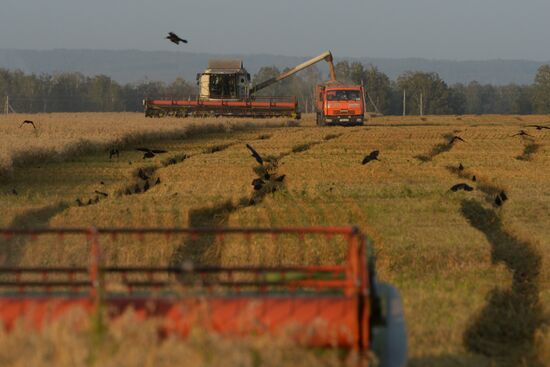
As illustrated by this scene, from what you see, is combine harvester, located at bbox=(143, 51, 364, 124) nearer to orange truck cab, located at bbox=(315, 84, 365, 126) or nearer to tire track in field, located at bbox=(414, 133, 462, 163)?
orange truck cab, located at bbox=(315, 84, 365, 126)

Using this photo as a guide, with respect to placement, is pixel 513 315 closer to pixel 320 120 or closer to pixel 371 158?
pixel 371 158

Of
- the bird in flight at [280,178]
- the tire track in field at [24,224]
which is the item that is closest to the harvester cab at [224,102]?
the bird in flight at [280,178]

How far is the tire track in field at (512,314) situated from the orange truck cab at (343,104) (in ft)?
145

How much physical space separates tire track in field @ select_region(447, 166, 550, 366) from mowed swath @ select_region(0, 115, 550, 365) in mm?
55

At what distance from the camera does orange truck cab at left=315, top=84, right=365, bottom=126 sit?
194ft

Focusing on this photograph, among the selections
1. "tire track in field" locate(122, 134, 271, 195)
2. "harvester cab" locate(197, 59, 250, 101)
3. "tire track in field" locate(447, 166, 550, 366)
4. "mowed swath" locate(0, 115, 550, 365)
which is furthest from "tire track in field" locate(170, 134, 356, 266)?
"harvester cab" locate(197, 59, 250, 101)

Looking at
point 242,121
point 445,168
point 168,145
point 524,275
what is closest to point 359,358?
point 524,275

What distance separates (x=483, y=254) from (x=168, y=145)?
27.7 m

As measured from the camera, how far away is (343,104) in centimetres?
5906

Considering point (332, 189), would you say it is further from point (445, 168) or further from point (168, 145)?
point (168, 145)

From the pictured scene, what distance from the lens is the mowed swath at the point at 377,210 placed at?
1061 cm

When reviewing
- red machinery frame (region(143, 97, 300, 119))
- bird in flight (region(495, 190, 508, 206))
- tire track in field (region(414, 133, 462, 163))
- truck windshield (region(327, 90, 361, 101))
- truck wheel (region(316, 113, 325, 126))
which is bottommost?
bird in flight (region(495, 190, 508, 206))

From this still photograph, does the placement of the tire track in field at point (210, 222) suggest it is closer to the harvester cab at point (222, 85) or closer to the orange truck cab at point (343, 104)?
the orange truck cab at point (343, 104)

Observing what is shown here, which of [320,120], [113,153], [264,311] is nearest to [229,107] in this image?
[320,120]
